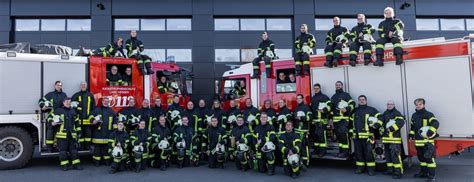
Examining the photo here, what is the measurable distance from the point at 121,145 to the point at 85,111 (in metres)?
1.32

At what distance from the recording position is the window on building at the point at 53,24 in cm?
1598

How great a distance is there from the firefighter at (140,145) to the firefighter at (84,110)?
1230mm

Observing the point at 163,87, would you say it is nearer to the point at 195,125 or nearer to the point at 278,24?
the point at 195,125

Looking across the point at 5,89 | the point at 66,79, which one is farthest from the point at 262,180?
the point at 5,89

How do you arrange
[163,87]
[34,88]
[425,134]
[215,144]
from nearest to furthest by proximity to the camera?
1. [425,134]
2. [34,88]
3. [215,144]
4. [163,87]

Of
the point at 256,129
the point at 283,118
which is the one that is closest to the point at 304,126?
the point at 283,118

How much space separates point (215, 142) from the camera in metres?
8.46

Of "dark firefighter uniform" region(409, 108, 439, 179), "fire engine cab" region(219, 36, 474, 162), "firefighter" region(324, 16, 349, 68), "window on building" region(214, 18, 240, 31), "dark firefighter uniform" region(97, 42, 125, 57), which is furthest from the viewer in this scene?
"window on building" region(214, 18, 240, 31)

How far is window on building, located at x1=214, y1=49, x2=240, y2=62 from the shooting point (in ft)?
53.0

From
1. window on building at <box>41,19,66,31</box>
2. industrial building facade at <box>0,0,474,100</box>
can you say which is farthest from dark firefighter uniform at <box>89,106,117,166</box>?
window on building at <box>41,19,66,31</box>

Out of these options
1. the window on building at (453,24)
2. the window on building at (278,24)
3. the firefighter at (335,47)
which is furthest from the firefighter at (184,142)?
the window on building at (453,24)

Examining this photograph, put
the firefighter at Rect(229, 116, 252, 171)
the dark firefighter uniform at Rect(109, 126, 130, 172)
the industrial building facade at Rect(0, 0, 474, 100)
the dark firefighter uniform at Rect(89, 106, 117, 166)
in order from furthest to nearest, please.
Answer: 1. the industrial building facade at Rect(0, 0, 474, 100)
2. the dark firefighter uniform at Rect(89, 106, 117, 166)
3. the firefighter at Rect(229, 116, 252, 171)
4. the dark firefighter uniform at Rect(109, 126, 130, 172)

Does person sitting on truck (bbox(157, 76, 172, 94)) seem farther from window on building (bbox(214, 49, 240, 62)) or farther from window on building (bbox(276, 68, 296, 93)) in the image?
window on building (bbox(214, 49, 240, 62))

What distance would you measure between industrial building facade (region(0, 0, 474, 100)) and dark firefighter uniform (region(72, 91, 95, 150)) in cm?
762
